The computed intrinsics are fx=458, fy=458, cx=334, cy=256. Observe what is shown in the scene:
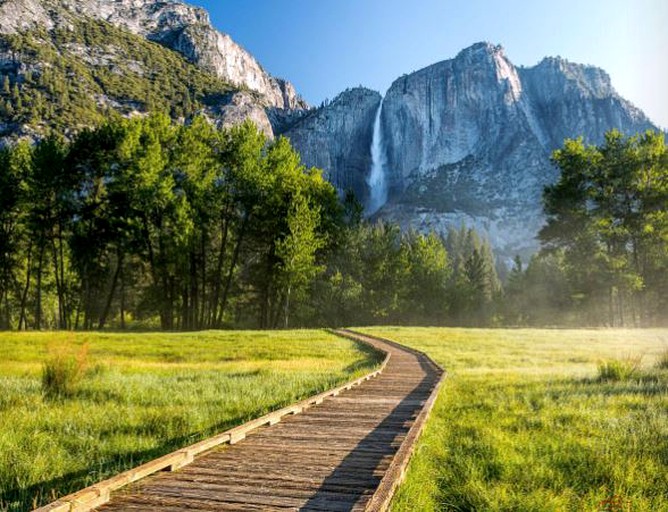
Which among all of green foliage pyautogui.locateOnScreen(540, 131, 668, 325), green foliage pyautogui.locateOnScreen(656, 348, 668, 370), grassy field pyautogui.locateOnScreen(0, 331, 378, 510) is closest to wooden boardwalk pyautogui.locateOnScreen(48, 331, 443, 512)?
grassy field pyautogui.locateOnScreen(0, 331, 378, 510)

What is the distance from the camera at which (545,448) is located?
21.5 feet

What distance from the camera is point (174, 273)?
143 ft

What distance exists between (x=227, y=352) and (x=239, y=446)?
1822cm

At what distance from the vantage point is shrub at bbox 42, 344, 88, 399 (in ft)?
35.3

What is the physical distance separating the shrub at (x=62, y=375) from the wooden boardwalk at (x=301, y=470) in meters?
5.99

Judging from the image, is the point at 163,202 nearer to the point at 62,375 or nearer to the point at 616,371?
the point at 62,375

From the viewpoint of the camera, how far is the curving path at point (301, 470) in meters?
4.17

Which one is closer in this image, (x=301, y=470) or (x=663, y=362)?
(x=301, y=470)

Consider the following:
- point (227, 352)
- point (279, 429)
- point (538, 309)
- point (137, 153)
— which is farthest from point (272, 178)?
point (538, 309)

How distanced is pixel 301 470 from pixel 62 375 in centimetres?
838

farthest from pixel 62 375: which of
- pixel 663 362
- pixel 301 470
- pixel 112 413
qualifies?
pixel 663 362

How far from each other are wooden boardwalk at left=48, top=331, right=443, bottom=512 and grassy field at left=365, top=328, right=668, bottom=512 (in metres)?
0.39

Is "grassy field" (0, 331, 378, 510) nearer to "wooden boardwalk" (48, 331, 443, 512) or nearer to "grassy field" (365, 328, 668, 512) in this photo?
"wooden boardwalk" (48, 331, 443, 512)

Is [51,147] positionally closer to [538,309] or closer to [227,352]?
[227,352]
